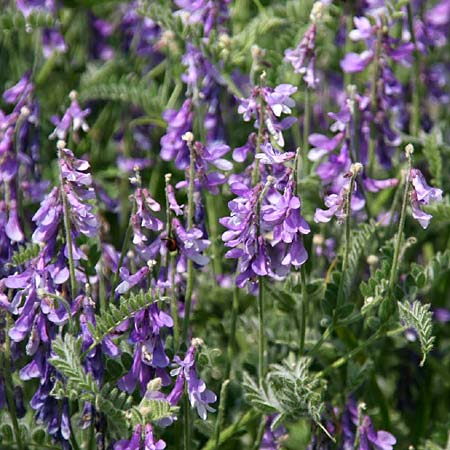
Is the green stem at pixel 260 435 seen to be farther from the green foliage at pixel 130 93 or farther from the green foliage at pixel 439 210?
the green foliage at pixel 130 93

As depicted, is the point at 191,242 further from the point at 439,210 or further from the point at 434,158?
the point at 434,158

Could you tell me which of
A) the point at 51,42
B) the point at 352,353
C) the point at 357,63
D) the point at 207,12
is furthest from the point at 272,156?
the point at 51,42

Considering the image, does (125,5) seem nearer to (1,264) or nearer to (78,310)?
(1,264)

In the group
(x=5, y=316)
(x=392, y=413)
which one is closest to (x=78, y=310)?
(x=5, y=316)

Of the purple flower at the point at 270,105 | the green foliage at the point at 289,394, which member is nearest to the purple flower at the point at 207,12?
the purple flower at the point at 270,105

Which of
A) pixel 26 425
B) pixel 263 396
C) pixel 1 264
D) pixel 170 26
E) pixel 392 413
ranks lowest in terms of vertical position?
pixel 392 413

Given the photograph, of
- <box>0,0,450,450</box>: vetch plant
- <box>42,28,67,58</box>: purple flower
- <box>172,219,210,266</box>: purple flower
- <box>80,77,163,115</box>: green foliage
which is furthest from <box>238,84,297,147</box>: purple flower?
<box>42,28,67,58</box>: purple flower

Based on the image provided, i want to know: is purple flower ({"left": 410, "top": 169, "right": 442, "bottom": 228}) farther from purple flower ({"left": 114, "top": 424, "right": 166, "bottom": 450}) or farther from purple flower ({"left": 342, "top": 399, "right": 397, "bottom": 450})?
purple flower ({"left": 114, "top": 424, "right": 166, "bottom": 450})

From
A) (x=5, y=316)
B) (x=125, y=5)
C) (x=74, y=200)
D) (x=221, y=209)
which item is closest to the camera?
(x=74, y=200)
